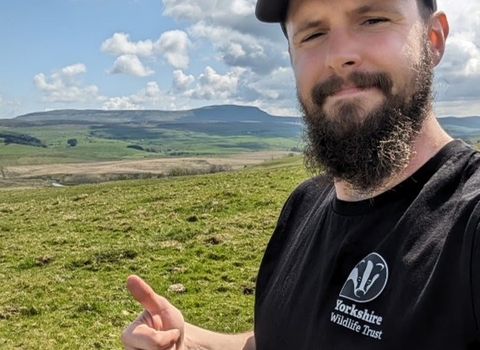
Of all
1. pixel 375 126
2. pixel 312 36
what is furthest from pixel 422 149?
pixel 312 36

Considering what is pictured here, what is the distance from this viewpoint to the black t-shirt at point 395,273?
6.15ft

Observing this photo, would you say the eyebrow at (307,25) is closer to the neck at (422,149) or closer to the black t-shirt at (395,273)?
the neck at (422,149)

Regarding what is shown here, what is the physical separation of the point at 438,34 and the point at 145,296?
2.01 m

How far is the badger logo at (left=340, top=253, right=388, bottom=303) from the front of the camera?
6.96 feet

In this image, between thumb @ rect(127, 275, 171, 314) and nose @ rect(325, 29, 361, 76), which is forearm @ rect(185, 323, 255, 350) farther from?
nose @ rect(325, 29, 361, 76)

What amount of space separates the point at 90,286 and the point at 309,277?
1018 cm

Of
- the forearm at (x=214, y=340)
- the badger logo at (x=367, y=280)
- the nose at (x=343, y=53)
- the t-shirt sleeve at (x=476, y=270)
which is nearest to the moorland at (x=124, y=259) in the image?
the nose at (x=343, y=53)

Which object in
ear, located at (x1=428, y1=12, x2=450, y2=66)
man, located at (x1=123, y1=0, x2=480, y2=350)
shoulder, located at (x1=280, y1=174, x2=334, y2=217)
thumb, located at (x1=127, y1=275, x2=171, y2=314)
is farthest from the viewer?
shoulder, located at (x1=280, y1=174, x2=334, y2=217)

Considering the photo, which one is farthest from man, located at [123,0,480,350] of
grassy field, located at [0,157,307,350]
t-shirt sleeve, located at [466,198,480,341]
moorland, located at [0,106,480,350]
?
grassy field, located at [0,157,307,350]

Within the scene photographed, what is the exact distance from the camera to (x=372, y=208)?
2461 mm

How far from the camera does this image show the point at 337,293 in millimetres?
2359

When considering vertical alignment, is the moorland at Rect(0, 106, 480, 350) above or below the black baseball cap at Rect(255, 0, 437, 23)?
below

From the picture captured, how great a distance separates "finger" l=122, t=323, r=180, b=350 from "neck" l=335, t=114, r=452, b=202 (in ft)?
3.96

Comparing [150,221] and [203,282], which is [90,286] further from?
[150,221]
